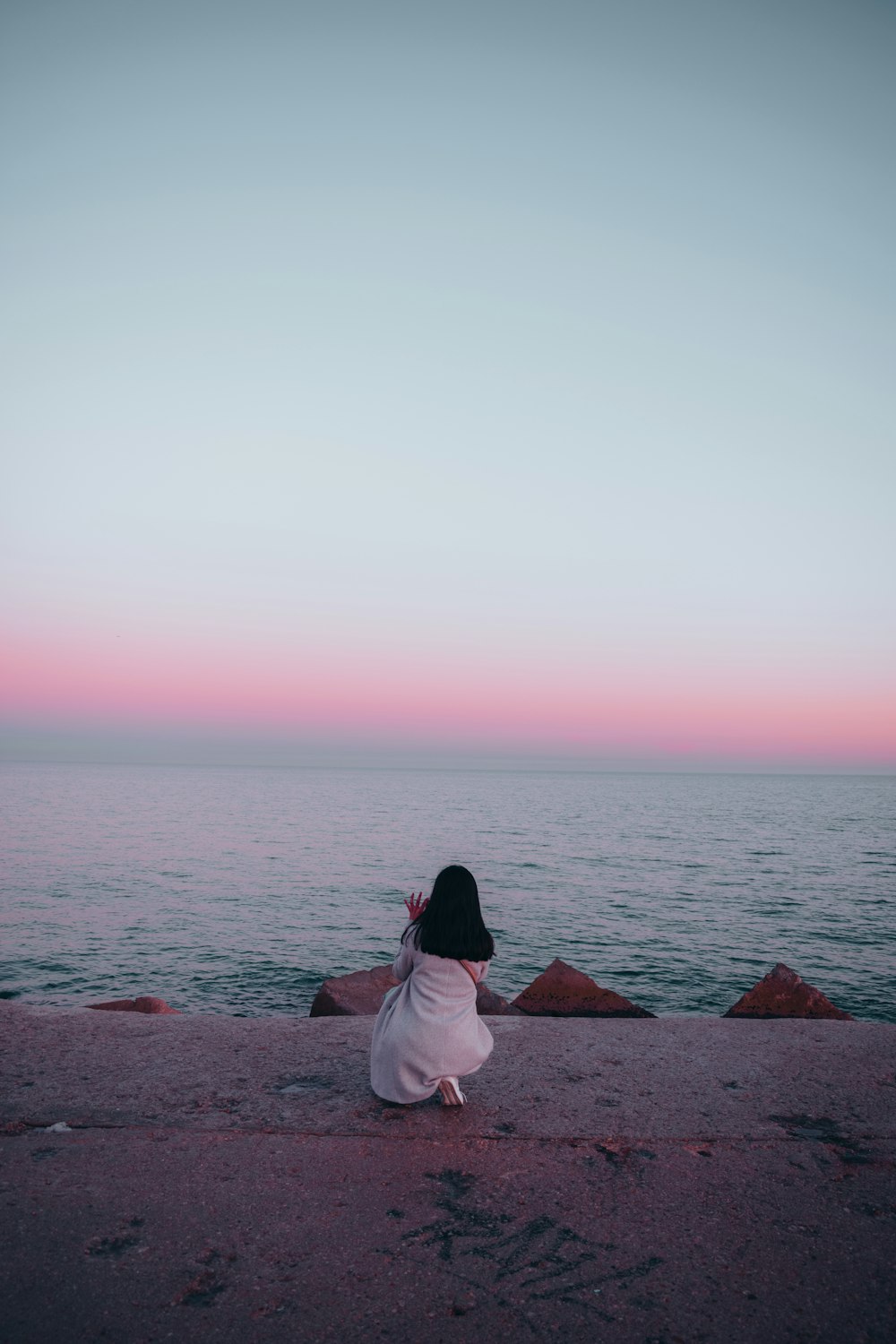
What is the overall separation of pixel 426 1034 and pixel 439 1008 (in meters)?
0.17

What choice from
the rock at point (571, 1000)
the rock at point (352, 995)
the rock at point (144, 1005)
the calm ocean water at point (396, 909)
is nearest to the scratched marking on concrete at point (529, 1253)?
the rock at point (352, 995)

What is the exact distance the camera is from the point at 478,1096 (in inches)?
197

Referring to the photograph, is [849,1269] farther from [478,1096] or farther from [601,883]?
[601,883]

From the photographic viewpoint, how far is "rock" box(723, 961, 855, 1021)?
7.86 meters

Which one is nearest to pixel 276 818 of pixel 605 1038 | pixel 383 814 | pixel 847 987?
pixel 383 814

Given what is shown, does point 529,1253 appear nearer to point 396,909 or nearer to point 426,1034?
point 426,1034

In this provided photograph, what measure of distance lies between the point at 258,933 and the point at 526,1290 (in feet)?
62.5

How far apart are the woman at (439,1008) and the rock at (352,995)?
134 inches

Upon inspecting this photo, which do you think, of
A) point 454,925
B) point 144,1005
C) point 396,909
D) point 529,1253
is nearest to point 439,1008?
point 454,925

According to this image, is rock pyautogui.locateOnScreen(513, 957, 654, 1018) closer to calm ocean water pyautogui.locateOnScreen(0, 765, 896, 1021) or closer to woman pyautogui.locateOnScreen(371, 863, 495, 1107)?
woman pyautogui.locateOnScreen(371, 863, 495, 1107)

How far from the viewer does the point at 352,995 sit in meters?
8.59

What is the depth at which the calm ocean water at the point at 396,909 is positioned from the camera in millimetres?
16391

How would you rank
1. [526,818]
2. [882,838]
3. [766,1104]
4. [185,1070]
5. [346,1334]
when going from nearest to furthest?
[346,1334], [766,1104], [185,1070], [882,838], [526,818]

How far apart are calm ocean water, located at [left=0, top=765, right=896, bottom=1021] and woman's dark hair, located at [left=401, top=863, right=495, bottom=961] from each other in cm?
1103
